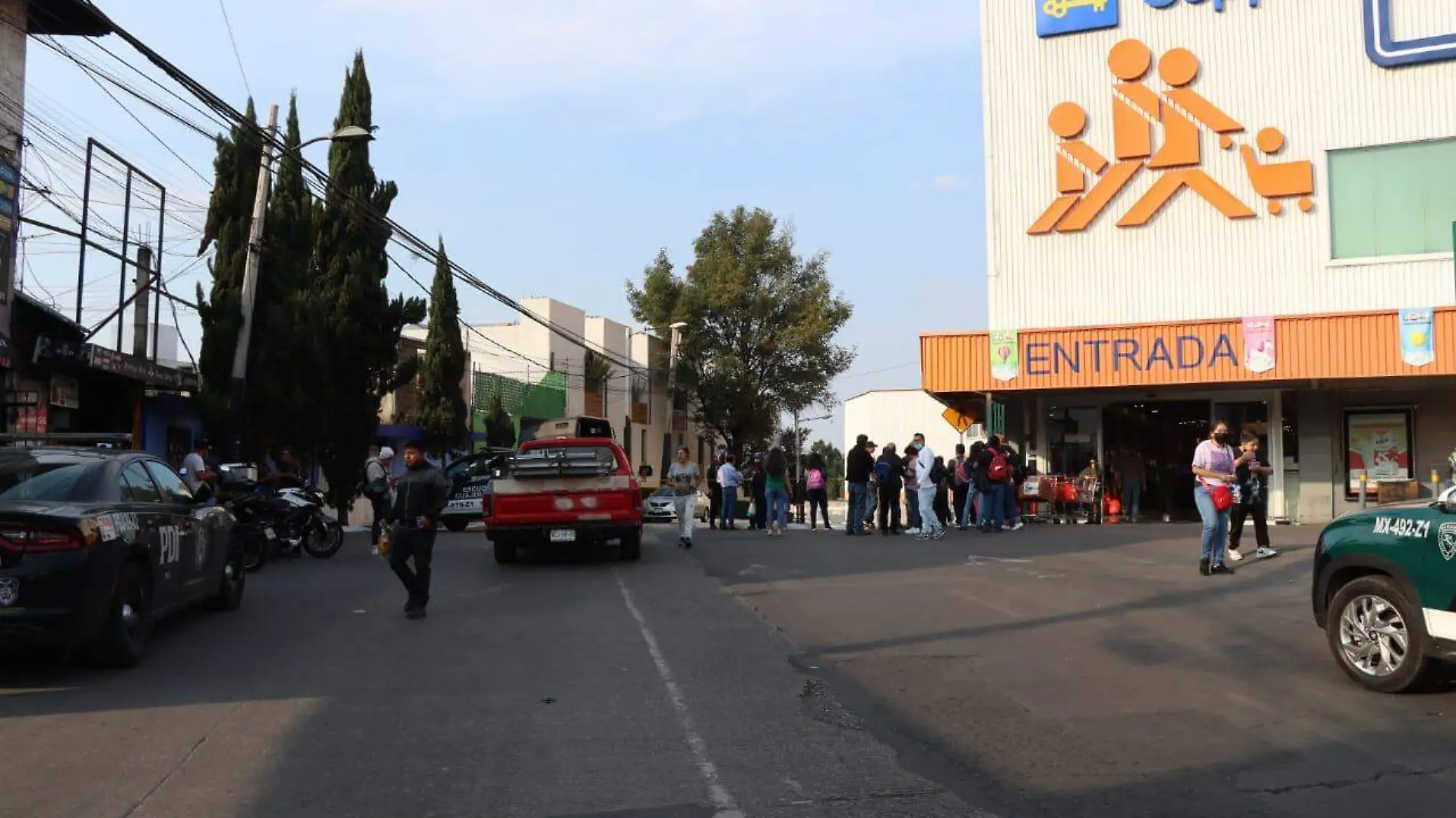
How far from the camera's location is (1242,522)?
15180 millimetres

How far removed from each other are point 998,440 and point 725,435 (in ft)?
99.6

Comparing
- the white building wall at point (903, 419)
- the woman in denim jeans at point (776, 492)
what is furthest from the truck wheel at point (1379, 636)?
the white building wall at point (903, 419)

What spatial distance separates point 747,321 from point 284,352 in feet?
99.4

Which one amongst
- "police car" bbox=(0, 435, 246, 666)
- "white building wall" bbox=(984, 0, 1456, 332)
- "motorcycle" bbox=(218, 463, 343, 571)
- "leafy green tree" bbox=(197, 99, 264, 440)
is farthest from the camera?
"white building wall" bbox=(984, 0, 1456, 332)

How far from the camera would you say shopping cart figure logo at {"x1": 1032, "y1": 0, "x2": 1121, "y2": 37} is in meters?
25.3

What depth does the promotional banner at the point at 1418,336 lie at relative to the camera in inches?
834

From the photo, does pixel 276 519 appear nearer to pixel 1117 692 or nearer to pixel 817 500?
pixel 817 500

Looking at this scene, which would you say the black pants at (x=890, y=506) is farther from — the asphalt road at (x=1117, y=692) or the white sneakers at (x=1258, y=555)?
the white sneakers at (x=1258, y=555)

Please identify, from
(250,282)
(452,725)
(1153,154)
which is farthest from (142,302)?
(1153,154)

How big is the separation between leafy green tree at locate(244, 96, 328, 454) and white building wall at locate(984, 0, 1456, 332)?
549 inches

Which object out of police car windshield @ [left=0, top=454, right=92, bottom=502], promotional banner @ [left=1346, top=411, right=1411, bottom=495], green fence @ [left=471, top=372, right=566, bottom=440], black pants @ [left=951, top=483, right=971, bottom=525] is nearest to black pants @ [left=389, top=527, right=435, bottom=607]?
police car windshield @ [left=0, top=454, right=92, bottom=502]

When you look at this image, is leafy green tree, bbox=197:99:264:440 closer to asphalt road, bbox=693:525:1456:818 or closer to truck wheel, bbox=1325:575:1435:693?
asphalt road, bbox=693:525:1456:818

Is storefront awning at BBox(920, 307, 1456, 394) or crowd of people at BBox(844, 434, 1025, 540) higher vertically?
storefront awning at BBox(920, 307, 1456, 394)

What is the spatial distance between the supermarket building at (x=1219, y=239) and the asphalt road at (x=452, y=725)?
49.0 ft
